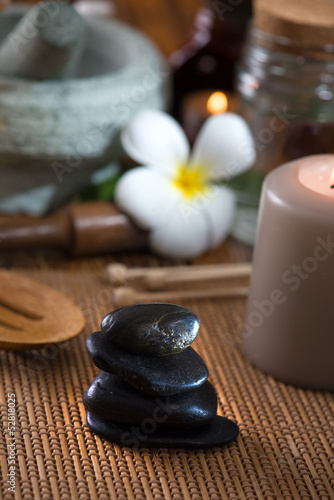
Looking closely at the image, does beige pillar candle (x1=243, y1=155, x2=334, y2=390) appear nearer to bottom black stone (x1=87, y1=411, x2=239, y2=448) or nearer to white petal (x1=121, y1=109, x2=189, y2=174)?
bottom black stone (x1=87, y1=411, x2=239, y2=448)

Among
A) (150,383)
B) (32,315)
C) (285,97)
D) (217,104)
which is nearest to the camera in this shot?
(150,383)

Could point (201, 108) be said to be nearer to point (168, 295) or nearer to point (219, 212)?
point (219, 212)

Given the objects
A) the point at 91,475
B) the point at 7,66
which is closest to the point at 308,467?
the point at 91,475

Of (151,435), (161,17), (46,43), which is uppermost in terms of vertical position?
(46,43)

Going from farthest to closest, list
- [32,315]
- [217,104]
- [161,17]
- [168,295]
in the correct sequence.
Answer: [161,17] → [217,104] → [168,295] → [32,315]

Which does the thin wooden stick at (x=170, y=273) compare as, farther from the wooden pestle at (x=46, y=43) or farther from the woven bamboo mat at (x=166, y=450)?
the wooden pestle at (x=46, y=43)

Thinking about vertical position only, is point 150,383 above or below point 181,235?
above

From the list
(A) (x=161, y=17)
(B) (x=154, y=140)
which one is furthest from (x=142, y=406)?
(A) (x=161, y=17)

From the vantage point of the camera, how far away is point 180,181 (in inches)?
34.0

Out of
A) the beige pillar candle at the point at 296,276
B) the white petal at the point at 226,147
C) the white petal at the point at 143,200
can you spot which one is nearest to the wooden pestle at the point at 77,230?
the white petal at the point at 143,200

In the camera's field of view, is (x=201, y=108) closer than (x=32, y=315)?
No

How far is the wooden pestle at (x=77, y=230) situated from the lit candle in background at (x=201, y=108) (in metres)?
0.21

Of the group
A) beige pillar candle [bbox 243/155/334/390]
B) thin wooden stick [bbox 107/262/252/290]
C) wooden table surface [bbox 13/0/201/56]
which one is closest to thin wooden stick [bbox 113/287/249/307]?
thin wooden stick [bbox 107/262/252/290]

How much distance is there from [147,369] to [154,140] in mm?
391
